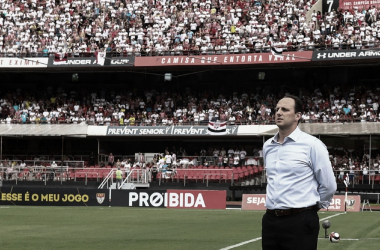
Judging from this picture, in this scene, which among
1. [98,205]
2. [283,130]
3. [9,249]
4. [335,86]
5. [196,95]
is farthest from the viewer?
[196,95]

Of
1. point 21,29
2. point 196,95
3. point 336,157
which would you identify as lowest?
point 336,157

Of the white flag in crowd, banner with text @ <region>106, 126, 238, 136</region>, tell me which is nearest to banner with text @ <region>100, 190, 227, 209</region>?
the white flag in crowd

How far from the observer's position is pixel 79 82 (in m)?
52.9

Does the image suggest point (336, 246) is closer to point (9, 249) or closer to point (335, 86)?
point (9, 249)

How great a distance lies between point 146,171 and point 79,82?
14700 millimetres

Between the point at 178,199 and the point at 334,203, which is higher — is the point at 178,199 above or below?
below

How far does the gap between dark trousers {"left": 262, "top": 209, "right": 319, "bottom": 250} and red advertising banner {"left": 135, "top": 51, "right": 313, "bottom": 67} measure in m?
36.6

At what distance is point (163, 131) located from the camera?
149 ft

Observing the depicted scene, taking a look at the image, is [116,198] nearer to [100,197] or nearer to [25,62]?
[100,197]

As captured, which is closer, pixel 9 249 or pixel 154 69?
pixel 9 249

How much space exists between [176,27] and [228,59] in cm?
511

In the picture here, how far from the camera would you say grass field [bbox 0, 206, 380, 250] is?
1439 centimetres

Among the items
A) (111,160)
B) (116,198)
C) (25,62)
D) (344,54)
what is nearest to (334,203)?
(116,198)

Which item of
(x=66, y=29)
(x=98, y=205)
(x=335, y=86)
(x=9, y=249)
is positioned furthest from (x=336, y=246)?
(x=66, y=29)
